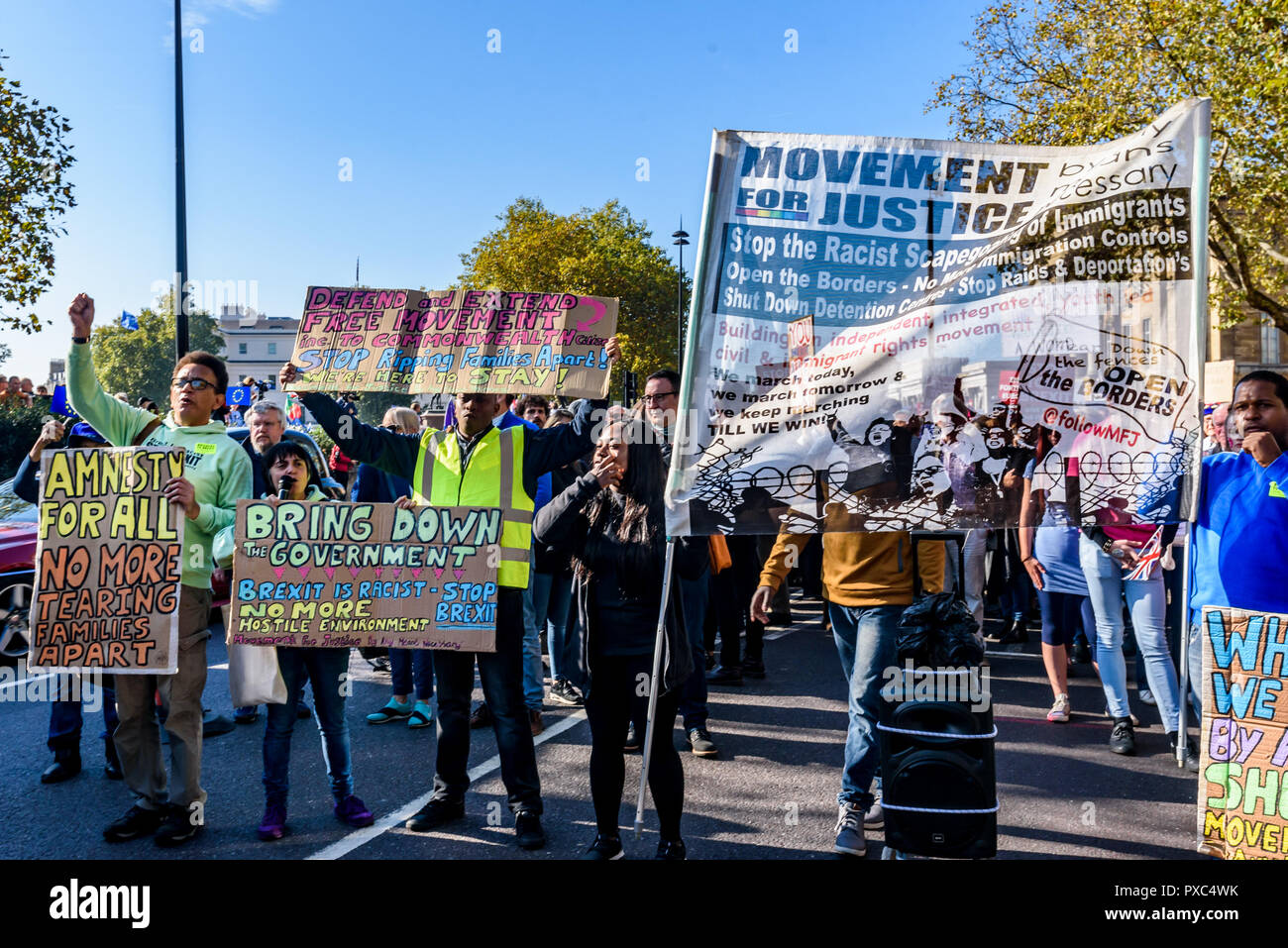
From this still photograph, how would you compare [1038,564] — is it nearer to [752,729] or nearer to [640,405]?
[752,729]

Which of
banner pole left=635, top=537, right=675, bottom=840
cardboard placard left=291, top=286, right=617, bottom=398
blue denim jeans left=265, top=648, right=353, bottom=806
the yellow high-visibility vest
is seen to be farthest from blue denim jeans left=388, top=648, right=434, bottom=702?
banner pole left=635, top=537, right=675, bottom=840

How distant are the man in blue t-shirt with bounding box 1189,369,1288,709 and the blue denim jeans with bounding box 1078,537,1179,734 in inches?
53.9

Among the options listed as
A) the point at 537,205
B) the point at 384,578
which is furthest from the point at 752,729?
the point at 537,205

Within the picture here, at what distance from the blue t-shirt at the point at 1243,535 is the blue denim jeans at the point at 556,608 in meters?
4.03

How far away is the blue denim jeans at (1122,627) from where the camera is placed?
5469mm

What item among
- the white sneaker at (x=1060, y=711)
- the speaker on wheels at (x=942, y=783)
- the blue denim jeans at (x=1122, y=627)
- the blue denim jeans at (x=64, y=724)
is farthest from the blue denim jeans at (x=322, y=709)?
the white sneaker at (x=1060, y=711)

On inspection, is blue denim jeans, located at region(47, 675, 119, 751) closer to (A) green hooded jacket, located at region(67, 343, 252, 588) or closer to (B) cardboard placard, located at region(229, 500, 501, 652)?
(A) green hooded jacket, located at region(67, 343, 252, 588)

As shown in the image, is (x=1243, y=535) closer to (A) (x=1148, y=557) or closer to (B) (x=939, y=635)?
(A) (x=1148, y=557)

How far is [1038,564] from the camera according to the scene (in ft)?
19.9

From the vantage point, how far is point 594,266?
38938mm

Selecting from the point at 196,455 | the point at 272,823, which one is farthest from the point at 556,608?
the point at 196,455

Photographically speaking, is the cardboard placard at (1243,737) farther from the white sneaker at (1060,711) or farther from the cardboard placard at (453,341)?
the cardboard placard at (453,341)

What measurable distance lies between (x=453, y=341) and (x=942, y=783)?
10.5 ft
